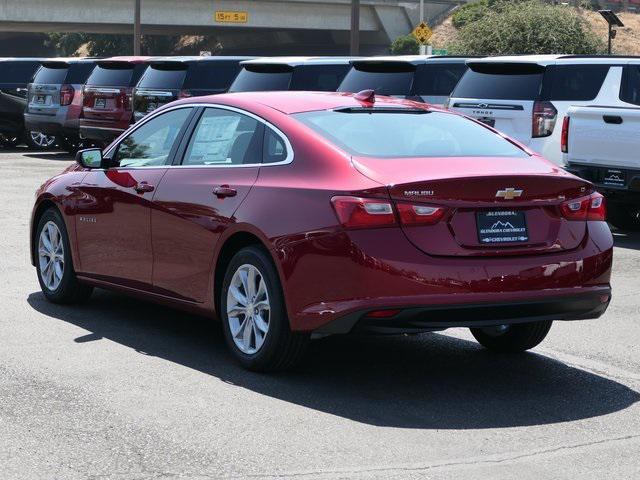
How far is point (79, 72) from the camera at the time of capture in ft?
88.3

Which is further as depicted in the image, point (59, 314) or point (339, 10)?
point (339, 10)

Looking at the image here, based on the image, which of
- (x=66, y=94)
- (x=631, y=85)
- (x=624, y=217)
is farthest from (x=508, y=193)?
(x=66, y=94)

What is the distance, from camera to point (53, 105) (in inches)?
1041

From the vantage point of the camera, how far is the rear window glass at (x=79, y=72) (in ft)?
87.9

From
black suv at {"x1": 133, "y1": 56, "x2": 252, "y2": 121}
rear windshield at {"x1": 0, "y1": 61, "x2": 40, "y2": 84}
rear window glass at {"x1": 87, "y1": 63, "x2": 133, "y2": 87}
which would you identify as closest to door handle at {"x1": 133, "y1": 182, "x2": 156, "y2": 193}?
black suv at {"x1": 133, "y1": 56, "x2": 252, "y2": 121}

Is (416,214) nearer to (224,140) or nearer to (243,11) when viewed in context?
(224,140)

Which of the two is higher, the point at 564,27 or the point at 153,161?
the point at 153,161

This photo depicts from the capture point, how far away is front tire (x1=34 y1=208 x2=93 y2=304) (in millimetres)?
9055

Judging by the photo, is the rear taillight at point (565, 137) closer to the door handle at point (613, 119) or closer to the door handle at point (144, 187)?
the door handle at point (613, 119)

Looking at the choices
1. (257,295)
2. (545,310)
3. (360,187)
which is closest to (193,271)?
(257,295)

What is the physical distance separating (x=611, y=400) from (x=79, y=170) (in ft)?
13.4

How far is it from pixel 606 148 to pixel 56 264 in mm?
6203

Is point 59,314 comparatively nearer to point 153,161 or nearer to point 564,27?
point 153,161

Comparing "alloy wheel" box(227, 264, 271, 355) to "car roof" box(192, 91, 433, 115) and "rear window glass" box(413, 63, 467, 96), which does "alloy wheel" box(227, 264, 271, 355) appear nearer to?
"car roof" box(192, 91, 433, 115)
